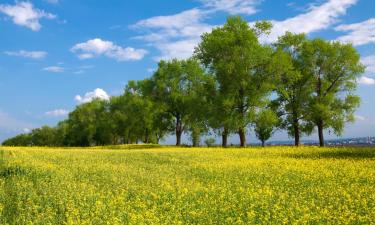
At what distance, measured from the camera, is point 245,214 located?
15039 mm

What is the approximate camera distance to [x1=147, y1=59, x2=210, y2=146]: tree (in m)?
76.4

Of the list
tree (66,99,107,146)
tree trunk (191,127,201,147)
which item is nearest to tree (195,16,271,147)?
tree trunk (191,127,201,147)

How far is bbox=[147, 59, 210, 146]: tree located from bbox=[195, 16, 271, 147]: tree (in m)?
16.8

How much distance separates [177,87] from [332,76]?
26.4m

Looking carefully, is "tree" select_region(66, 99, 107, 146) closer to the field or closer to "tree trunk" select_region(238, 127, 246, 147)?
"tree trunk" select_region(238, 127, 246, 147)

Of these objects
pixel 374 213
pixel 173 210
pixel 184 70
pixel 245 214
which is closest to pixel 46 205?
pixel 173 210

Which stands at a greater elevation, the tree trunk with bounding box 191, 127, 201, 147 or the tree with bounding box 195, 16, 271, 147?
the tree with bounding box 195, 16, 271, 147

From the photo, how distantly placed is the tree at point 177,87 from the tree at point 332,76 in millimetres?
19582

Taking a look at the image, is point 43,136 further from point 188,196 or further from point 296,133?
point 188,196

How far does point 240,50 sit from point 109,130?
58.5 m

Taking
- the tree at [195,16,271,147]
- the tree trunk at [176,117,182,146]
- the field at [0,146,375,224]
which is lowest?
the field at [0,146,375,224]

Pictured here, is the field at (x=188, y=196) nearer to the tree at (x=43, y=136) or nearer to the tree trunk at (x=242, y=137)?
the tree trunk at (x=242, y=137)

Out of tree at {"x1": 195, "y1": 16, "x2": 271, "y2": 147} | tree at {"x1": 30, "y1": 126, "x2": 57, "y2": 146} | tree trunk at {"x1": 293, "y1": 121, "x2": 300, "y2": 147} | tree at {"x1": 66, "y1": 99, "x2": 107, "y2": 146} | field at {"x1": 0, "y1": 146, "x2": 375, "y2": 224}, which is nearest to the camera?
field at {"x1": 0, "y1": 146, "x2": 375, "y2": 224}

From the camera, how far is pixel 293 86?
6222 cm
